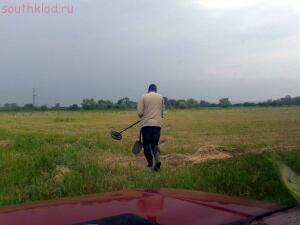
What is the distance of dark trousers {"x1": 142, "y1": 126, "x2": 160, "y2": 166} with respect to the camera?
10.0 meters

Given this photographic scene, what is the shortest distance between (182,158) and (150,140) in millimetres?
2255

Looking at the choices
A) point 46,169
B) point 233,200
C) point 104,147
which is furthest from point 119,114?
point 233,200

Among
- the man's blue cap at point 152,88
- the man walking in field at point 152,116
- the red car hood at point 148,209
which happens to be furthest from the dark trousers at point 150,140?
the red car hood at point 148,209

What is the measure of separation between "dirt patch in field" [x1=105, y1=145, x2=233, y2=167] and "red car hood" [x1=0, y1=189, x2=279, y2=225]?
803cm

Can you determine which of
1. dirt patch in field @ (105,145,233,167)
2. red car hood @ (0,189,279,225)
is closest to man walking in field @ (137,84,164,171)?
dirt patch in field @ (105,145,233,167)

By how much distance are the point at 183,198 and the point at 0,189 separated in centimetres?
619

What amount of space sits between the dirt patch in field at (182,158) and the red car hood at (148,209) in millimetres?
8032

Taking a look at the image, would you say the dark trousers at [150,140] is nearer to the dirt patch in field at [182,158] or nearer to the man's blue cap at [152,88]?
the dirt patch in field at [182,158]

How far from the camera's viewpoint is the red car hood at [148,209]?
6.89 feet

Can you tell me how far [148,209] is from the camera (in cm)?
225

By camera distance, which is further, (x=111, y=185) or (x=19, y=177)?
(x=19, y=177)

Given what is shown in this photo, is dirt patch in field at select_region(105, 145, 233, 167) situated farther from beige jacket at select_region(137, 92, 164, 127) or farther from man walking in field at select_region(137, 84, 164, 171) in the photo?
beige jacket at select_region(137, 92, 164, 127)

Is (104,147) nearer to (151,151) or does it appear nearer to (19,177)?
(151,151)

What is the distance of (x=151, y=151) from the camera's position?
10.2 meters
